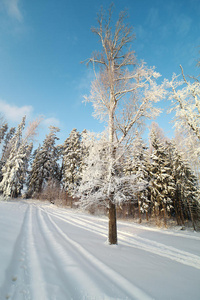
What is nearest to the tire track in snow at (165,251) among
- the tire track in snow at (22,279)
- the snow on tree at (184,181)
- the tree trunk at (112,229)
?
the tree trunk at (112,229)

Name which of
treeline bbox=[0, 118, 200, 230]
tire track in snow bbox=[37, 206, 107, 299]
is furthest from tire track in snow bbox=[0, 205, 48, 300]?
treeline bbox=[0, 118, 200, 230]

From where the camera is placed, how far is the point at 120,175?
6340 mm

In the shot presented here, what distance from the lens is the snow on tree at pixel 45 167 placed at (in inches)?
1283

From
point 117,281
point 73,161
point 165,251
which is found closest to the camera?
point 117,281

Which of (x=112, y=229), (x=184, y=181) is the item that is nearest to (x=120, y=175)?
(x=112, y=229)

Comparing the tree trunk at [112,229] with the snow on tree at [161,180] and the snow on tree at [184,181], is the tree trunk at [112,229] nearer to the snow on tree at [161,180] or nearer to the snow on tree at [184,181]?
the snow on tree at [161,180]

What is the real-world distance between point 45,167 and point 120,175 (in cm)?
3154

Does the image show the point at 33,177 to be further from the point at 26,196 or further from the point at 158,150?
the point at 158,150

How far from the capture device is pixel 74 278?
258cm

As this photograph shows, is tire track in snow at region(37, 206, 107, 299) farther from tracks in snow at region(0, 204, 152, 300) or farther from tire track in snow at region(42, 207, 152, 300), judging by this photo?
tire track in snow at region(42, 207, 152, 300)

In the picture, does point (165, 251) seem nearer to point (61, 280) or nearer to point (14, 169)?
point (61, 280)

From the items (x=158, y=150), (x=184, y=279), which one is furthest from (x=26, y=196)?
(x=184, y=279)

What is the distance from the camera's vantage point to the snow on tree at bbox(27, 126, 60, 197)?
32594mm

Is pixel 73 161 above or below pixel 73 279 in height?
above
